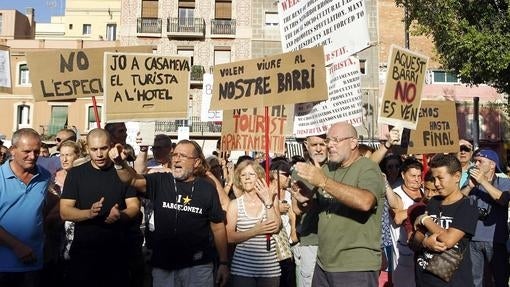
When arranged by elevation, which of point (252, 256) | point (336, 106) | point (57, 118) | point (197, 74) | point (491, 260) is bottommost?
point (491, 260)

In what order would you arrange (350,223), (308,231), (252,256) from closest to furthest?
(350,223) < (308,231) < (252,256)

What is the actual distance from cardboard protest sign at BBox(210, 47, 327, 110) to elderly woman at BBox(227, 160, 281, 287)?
1130mm

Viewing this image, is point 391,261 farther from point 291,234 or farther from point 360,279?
point 360,279

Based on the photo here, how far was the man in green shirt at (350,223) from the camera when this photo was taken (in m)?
4.35

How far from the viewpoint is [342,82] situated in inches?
267

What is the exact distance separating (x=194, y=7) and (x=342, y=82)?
3024cm

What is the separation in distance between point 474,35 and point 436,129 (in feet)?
37.9

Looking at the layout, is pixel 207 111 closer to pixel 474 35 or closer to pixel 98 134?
pixel 98 134

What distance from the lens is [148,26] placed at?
115ft

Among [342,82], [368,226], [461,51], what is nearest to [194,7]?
[461,51]

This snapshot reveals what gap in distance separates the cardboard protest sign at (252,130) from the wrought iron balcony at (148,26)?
27923 millimetres

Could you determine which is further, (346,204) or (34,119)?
(34,119)

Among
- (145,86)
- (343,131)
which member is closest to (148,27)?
(145,86)

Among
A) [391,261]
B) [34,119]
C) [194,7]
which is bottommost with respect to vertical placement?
[391,261]
